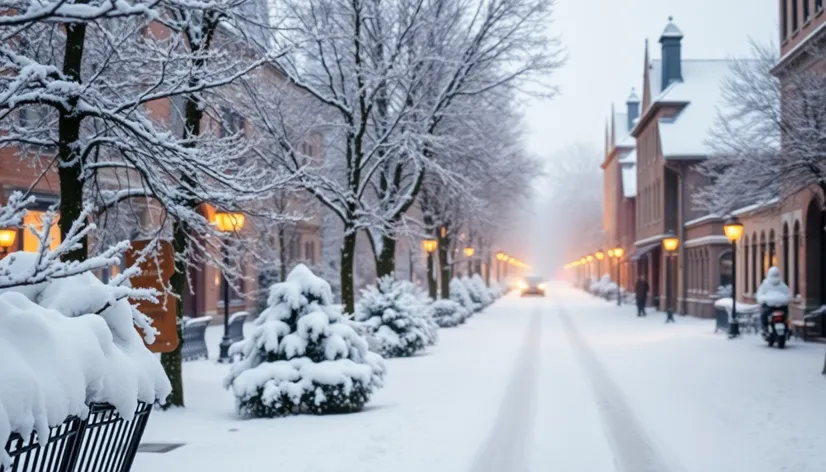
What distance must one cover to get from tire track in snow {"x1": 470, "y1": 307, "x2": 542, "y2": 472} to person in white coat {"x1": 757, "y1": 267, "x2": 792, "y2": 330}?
26.3 feet

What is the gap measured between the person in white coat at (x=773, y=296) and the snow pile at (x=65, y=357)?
2247cm

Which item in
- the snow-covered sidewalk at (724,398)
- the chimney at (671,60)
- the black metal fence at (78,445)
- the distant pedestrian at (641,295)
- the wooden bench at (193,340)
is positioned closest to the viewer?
the black metal fence at (78,445)

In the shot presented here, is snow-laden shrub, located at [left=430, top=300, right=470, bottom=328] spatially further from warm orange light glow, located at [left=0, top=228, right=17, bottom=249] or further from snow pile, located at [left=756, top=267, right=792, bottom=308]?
warm orange light glow, located at [left=0, top=228, right=17, bottom=249]

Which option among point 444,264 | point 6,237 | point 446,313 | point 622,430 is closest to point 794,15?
point 446,313

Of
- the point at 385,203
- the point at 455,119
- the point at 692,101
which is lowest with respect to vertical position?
the point at 385,203

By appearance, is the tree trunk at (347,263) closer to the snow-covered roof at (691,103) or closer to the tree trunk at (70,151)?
the tree trunk at (70,151)

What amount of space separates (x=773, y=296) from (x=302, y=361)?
16.5 metres

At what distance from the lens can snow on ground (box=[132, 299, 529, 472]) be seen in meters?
9.80

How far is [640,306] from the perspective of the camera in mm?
45531

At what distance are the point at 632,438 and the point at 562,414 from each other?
82.1 inches

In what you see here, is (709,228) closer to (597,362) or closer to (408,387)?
(597,362)

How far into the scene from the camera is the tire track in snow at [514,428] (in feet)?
32.5

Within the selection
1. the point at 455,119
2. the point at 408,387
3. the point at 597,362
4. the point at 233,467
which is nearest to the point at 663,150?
the point at 455,119

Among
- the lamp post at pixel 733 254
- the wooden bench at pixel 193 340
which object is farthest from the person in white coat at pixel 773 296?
the wooden bench at pixel 193 340
